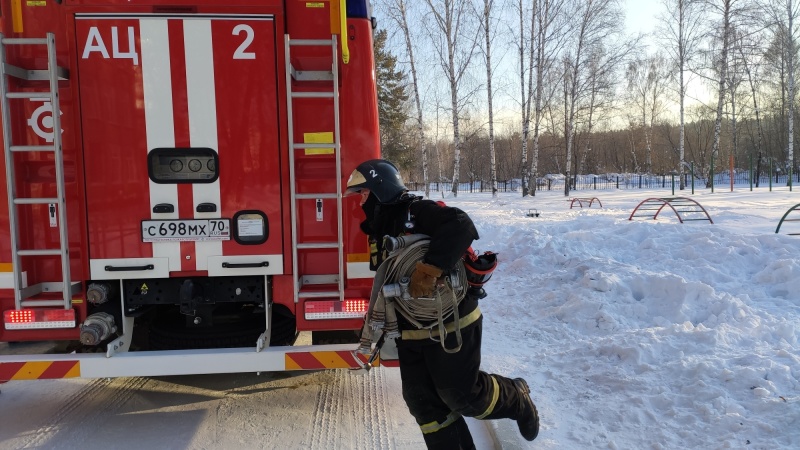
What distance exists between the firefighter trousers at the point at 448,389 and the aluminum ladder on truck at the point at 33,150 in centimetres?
226

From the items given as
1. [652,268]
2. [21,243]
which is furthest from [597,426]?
[652,268]

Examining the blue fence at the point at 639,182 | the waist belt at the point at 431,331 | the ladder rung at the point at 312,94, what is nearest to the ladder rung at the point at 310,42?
the ladder rung at the point at 312,94

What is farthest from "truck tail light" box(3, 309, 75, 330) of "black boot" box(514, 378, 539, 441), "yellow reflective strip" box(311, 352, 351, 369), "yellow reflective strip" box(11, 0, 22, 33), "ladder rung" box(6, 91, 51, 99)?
"black boot" box(514, 378, 539, 441)

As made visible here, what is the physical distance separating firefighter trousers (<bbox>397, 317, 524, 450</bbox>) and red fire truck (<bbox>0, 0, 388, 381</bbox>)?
2.57 ft

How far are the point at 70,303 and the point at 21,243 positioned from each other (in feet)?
1.68

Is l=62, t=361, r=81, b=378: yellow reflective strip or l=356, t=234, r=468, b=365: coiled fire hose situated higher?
l=356, t=234, r=468, b=365: coiled fire hose

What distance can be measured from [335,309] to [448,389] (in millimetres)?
1113

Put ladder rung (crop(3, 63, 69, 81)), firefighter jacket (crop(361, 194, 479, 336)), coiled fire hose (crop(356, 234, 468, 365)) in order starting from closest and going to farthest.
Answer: firefighter jacket (crop(361, 194, 479, 336)) < coiled fire hose (crop(356, 234, 468, 365)) < ladder rung (crop(3, 63, 69, 81))

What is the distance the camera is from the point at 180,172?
3525 millimetres

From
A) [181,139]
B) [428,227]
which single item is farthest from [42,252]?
[428,227]

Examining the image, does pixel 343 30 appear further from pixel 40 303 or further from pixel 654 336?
pixel 654 336

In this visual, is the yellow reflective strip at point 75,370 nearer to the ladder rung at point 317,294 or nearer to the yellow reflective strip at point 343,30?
the ladder rung at point 317,294

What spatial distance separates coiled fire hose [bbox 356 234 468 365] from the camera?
2693 millimetres

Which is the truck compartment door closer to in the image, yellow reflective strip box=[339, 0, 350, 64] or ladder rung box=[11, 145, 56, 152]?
ladder rung box=[11, 145, 56, 152]
